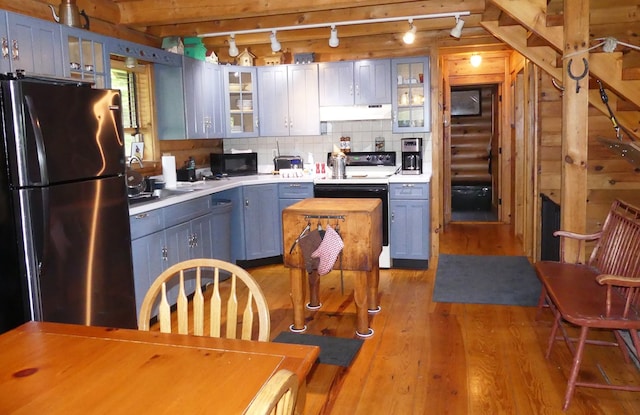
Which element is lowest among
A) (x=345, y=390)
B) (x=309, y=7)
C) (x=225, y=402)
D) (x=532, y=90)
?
(x=345, y=390)

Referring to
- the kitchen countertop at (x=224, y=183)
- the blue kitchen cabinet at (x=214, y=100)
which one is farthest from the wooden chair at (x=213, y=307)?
the blue kitchen cabinet at (x=214, y=100)

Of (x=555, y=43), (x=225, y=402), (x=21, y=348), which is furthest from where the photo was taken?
(x=555, y=43)

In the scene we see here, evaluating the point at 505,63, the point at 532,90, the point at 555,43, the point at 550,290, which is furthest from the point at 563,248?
the point at 505,63

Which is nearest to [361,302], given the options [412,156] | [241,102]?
[412,156]

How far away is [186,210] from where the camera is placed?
14.7 ft

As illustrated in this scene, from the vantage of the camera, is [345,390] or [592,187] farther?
[592,187]

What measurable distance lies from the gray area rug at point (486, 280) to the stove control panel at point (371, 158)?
3.97 feet

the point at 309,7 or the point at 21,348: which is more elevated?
the point at 309,7

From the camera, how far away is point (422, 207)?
5.41 metres

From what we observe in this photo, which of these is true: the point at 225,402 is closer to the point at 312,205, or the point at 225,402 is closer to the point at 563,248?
the point at 312,205

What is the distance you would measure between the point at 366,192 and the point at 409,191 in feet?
1.39

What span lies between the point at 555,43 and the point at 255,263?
11.7 ft

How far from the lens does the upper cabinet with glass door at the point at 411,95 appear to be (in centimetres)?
562

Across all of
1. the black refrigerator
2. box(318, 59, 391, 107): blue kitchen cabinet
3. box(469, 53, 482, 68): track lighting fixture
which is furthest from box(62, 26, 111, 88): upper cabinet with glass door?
box(469, 53, 482, 68): track lighting fixture
